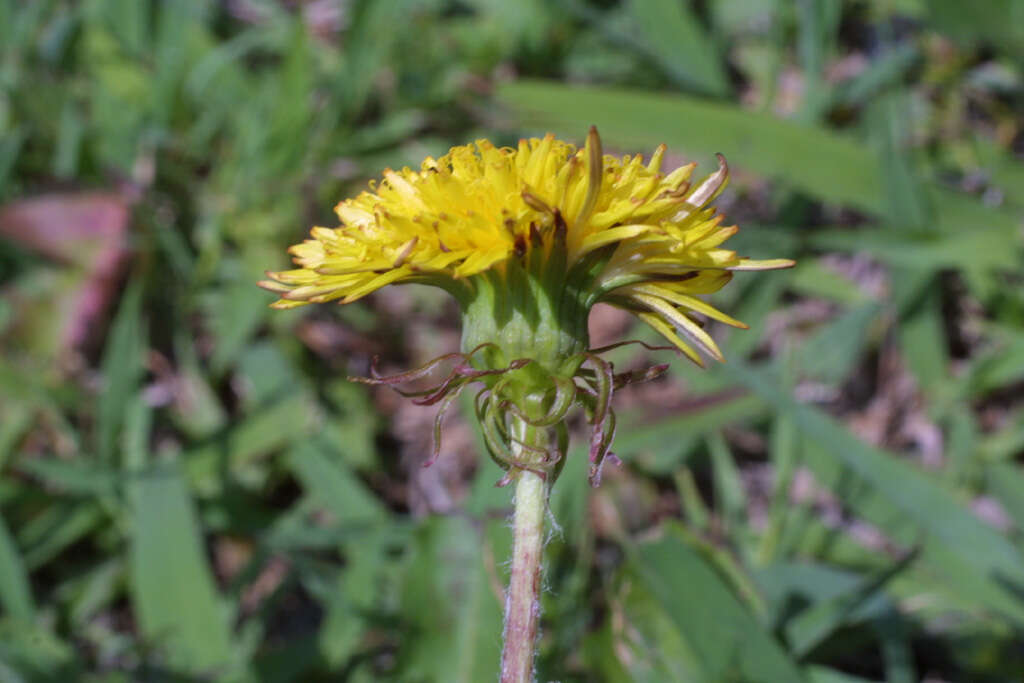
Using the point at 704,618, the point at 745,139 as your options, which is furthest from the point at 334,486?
the point at 745,139

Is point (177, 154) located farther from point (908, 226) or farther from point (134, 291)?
point (908, 226)

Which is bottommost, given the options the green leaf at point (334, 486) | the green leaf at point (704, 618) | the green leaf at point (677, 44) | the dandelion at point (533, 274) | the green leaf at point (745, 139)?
the green leaf at point (704, 618)

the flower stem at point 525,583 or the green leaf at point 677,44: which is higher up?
the green leaf at point 677,44

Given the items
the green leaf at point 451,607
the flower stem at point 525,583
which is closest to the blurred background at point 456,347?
the green leaf at point 451,607

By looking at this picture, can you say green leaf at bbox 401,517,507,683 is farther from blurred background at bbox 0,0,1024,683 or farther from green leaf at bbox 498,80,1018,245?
green leaf at bbox 498,80,1018,245

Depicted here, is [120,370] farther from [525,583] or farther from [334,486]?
[525,583]

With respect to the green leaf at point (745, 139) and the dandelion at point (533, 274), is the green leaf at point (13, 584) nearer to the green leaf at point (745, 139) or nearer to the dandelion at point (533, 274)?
the dandelion at point (533, 274)

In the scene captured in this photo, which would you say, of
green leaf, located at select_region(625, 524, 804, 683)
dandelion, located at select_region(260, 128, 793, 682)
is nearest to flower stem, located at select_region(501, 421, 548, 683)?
dandelion, located at select_region(260, 128, 793, 682)
